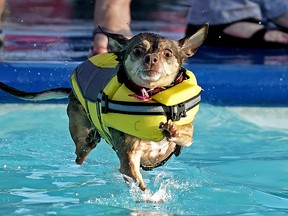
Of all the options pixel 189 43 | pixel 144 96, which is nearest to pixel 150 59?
pixel 144 96

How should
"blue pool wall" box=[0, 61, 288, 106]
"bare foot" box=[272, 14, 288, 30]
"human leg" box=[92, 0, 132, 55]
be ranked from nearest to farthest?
"blue pool wall" box=[0, 61, 288, 106] → "human leg" box=[92, 0, 132, 55] → "bare foot" box=[272, 14, 288, 30]

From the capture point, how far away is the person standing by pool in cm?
903

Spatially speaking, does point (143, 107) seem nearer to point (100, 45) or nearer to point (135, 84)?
point (135, 84)

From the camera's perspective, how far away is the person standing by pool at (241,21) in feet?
29.6

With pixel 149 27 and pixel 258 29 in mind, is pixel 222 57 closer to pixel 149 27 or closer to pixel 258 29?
pixel 258 29

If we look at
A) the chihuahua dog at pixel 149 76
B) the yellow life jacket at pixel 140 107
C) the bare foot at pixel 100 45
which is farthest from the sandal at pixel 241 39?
the chihuahua dog at pixel 149 76

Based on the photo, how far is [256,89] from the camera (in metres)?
7.88

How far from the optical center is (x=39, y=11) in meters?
11.0

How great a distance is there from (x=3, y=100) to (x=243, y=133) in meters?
1.81

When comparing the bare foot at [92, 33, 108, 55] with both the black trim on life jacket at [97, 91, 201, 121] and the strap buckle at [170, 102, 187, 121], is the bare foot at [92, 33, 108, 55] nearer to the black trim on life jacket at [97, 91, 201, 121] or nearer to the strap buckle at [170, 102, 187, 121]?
the black trim on life jacket at [97, 91, 201, 121]

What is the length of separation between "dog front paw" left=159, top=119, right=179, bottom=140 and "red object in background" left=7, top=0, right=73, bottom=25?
5263 mm

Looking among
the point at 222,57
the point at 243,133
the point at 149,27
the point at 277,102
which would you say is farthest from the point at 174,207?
the point at 149,27

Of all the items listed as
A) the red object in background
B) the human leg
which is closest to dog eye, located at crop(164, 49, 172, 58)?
the human leg

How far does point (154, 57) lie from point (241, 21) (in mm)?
4135
